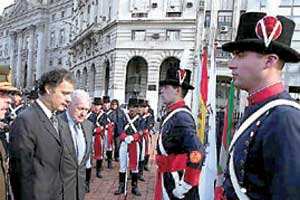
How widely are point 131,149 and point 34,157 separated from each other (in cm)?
672

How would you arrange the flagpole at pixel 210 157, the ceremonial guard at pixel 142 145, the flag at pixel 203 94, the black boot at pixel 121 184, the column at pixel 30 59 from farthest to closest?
the column at pixel 30 59, the ceremonial guard at pixel 142 145, the black boot at pixel 121 184, the flag at pixel 203 94, the flagpole at pixel 210 157

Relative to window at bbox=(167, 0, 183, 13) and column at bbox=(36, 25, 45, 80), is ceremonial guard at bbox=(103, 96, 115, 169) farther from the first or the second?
column at bbox=(36, 25, 45, 80)

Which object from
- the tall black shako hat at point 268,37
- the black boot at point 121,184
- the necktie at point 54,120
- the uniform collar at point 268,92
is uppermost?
the tall black shako hat at point 268,37

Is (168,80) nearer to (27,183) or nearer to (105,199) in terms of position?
(27,183)

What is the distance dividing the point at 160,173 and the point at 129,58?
138 feet

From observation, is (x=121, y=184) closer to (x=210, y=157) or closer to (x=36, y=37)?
(x=210, y=157)

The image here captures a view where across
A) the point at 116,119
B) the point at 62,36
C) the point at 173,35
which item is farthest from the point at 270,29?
the point at 62,36

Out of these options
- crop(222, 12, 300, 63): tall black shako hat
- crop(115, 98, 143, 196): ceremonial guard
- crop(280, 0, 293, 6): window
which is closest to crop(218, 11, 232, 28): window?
crop(280, 0, 293, 6): window

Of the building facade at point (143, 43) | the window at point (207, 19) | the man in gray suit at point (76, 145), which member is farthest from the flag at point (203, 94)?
the window at point (207, 19)

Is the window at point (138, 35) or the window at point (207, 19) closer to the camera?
the window at point (207, 19)

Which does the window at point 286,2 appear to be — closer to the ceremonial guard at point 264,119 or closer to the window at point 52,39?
the ceremonial guard at point 264,119

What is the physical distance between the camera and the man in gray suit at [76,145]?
4.34m

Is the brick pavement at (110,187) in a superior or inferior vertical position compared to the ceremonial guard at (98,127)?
inferior

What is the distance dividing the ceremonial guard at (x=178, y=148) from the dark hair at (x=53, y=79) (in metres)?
1.12
